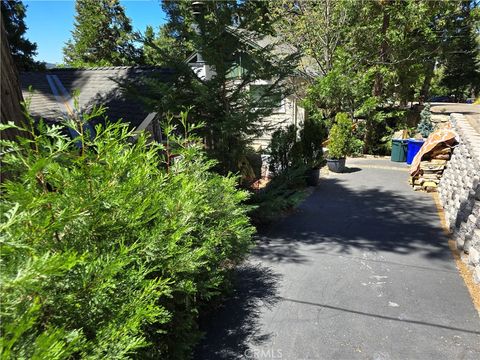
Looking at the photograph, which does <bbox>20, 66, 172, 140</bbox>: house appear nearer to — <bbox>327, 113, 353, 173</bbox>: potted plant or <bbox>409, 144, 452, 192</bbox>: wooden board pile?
<bbox>327, 113, 353, 173</bbox>: potted plant

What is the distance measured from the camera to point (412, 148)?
10391mm

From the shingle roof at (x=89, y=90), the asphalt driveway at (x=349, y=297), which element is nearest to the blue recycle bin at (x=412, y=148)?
the asphalt driveway at (x=349, y=297)

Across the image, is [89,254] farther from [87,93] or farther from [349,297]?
[87,93]

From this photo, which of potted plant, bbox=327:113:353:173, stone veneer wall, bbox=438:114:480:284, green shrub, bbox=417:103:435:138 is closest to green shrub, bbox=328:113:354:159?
potted plant, bbox=327:113:353:173

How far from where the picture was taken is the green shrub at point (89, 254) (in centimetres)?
133

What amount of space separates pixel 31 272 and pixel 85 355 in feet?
1.90

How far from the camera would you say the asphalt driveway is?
304 centimetres

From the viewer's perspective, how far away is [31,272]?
1.24 m

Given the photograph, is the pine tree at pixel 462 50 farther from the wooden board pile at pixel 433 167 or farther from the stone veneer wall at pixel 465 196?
the stone veneer wall at pixel 465 196

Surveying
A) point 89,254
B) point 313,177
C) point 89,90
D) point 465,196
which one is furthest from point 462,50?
point 89,254

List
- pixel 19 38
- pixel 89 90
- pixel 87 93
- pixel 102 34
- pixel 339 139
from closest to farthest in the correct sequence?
1. pixel 87 93
2. pixel 89 90
3. pixel 339 139
4. pixel 19 38
5. pixel 102 34

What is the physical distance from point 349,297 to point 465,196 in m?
3.10

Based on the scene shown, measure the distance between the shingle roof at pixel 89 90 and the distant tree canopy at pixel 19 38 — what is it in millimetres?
7282

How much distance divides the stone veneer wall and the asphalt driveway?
0.93 feet
